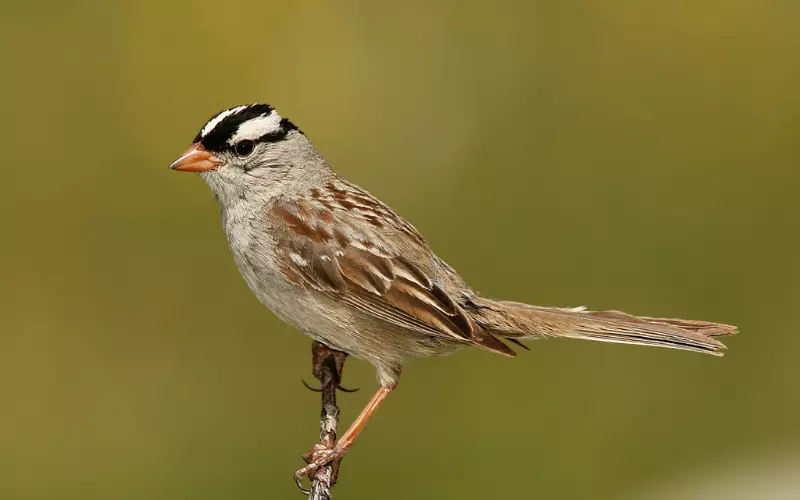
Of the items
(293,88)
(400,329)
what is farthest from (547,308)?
(293,88)

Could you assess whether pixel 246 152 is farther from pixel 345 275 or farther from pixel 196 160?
pixel 345 275

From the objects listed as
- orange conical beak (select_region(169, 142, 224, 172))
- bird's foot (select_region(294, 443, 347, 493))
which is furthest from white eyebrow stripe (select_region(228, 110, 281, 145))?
bird's foot (select_region(294, 443, 347, 493))

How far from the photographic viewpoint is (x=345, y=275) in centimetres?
395

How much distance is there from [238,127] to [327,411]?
3.91 ft

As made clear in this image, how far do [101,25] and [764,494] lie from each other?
5.71 metres

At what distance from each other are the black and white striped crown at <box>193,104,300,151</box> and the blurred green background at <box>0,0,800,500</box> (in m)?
2.15

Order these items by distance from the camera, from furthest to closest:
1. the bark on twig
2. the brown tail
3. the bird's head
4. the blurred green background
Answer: the blurred green background
the bird's head
the brown tail
the bark on twig

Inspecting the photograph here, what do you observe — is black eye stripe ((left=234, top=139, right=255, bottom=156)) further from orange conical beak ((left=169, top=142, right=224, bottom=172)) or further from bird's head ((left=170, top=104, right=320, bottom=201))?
orange conical beak ((left=169, top=142, right=224, bottom=172))

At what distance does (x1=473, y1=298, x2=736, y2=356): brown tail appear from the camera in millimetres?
3855

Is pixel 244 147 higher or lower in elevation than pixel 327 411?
higher

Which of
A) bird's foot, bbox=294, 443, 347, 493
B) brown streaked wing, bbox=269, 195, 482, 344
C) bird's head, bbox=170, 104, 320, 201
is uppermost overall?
bird's head, bbox=170, 104, 320, 201

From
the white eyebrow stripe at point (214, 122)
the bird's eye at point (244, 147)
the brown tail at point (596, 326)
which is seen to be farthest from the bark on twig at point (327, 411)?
the white eyebrow stripe at point (214, 122)

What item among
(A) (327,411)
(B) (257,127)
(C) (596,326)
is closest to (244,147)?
(B) (257,127)

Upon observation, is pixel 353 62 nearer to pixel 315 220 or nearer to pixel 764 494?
pixel 315 220
